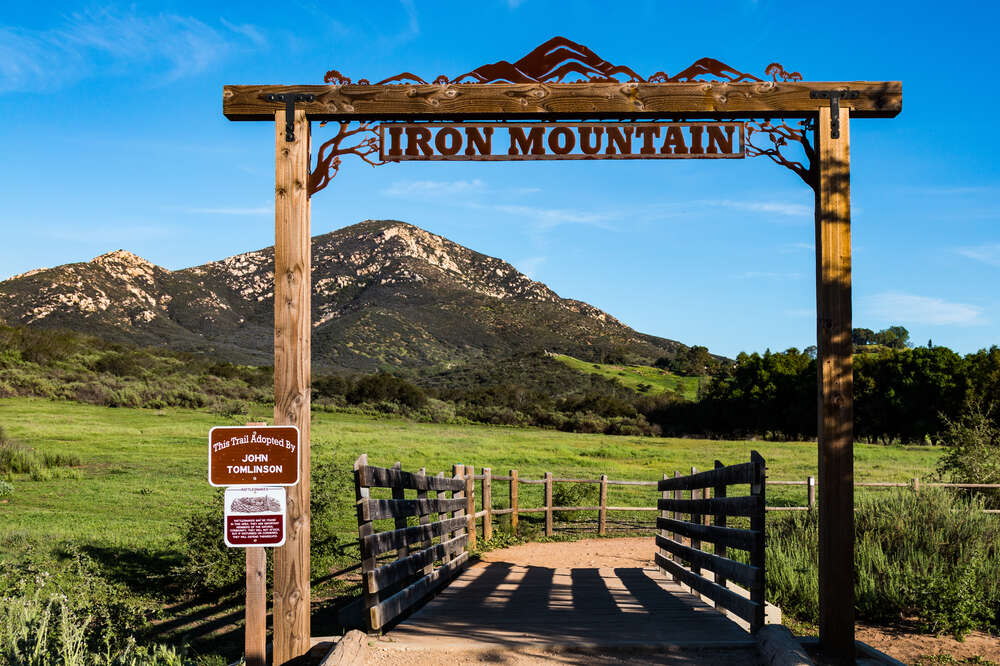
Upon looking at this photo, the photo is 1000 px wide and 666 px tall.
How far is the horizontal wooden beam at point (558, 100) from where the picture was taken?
6.18 metres

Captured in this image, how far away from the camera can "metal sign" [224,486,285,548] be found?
5191mm

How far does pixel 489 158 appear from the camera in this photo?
6.37 m

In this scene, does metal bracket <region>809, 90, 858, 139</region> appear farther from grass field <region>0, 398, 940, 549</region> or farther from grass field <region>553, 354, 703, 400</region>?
grass field <region>553, 354, 703, 400</region>

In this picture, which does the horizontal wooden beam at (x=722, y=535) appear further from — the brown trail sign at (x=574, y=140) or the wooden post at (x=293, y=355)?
the wooden post at (x=293, y=355)

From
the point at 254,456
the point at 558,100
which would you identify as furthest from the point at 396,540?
the point at 558,100

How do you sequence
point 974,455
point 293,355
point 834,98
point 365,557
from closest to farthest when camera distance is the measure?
point 365,557, point 293,355, point 834,98, point 974,455

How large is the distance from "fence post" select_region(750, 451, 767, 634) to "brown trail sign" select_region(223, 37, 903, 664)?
1.99ft

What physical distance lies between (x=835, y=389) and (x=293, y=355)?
3823 millimetres

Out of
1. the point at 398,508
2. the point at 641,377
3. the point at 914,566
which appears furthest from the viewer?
the point at 641,377

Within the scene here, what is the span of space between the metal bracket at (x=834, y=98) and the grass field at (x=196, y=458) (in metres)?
11.6

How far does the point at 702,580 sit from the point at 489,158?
13.1 feet

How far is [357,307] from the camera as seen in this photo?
100m

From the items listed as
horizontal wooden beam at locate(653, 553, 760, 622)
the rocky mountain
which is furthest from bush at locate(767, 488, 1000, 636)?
the rocky mountain

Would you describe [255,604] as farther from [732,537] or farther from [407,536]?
[732,537]
